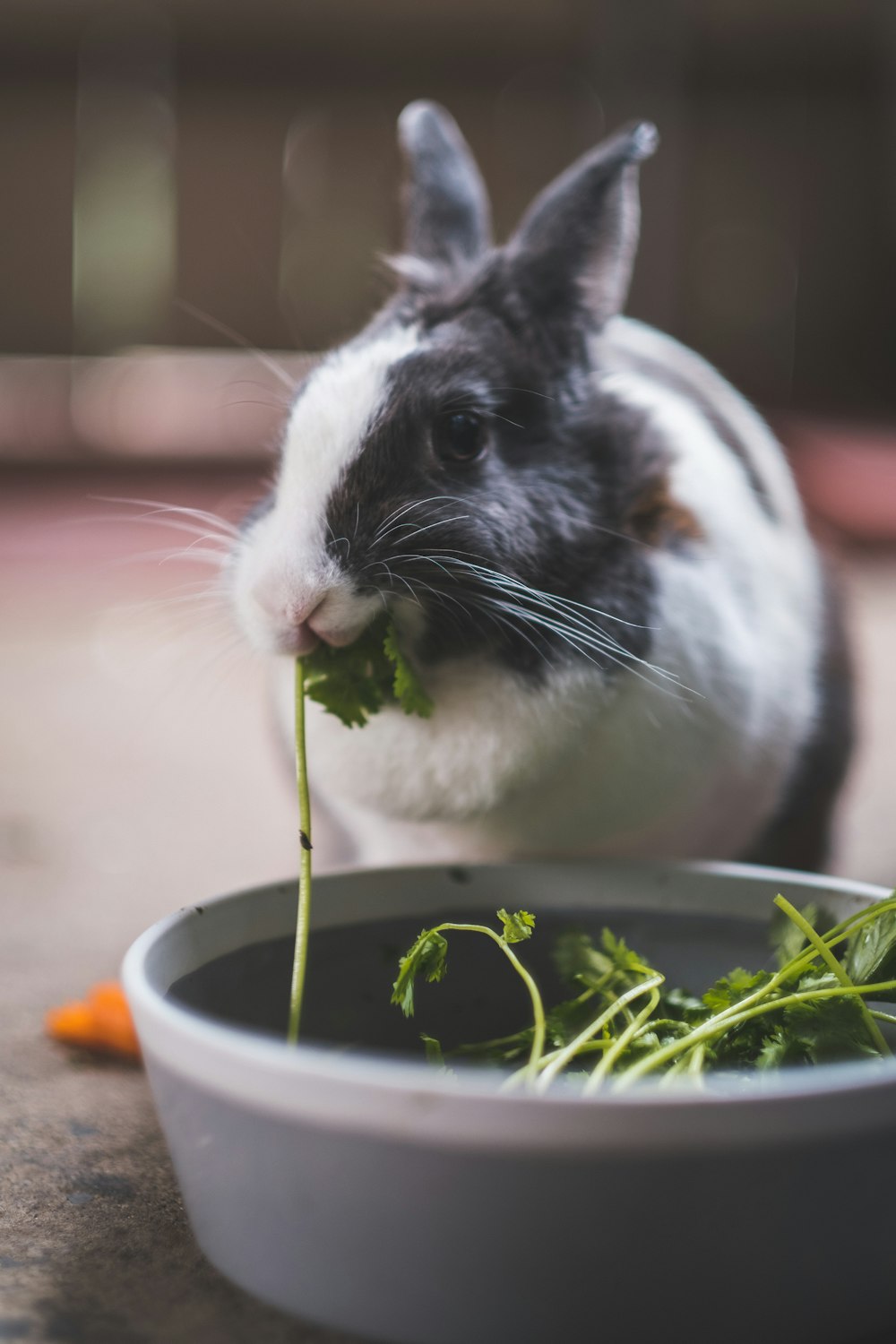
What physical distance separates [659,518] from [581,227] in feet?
0.70

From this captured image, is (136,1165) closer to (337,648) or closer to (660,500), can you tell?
(337,648)

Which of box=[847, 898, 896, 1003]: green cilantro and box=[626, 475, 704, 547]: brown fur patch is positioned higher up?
box=[626, 475, 704, 547]: brown fur patch

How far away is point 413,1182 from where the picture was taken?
57 cm

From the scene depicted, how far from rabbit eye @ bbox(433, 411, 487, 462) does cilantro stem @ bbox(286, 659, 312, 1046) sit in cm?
17

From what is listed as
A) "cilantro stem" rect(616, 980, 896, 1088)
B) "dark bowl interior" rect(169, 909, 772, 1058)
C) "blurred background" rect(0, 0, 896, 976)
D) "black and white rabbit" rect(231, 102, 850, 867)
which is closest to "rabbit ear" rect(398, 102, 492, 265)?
"black and white rabbit" rect(231, 102, 850, 867)

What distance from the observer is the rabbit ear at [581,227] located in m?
1.00

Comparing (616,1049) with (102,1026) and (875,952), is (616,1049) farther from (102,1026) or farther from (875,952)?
(102,1026)

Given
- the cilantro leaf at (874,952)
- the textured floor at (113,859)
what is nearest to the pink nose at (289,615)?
the textured floor at (113,859)

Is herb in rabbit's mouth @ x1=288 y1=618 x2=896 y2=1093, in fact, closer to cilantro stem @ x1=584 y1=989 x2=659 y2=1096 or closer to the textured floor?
cilantro stem @ x1=584 y1=989 x2=659 y2=1096

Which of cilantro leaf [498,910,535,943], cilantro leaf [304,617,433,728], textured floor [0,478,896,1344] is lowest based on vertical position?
textured floor [0,478,896,1344]

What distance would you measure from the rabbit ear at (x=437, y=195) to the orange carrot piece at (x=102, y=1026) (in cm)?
62

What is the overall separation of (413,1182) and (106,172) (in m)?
5.47

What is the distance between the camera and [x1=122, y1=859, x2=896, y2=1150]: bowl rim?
54cm

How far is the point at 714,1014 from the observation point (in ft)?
2.56
